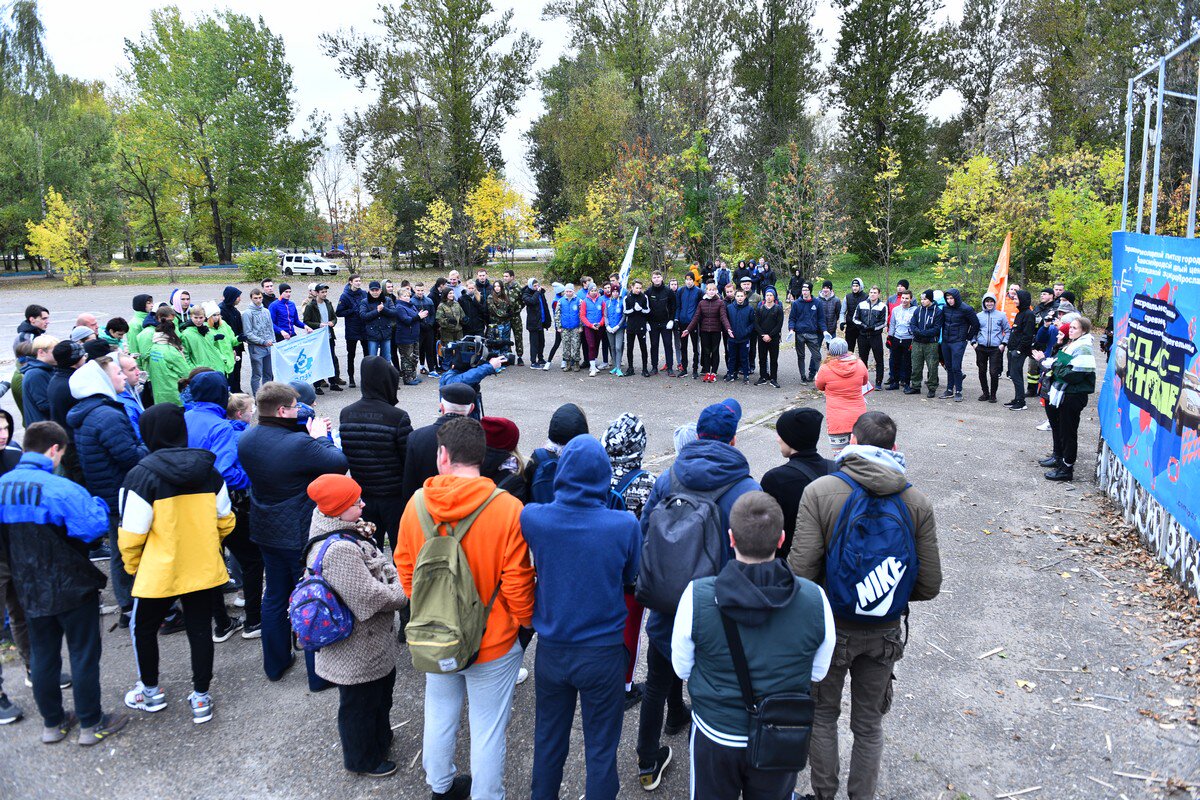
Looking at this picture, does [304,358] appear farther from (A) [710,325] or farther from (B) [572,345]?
(A) [710,325]

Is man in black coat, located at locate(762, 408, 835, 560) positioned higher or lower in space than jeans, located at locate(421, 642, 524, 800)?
higher

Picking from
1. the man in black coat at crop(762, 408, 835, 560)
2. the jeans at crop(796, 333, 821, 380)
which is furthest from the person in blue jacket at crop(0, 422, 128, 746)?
the jeans at crop(796, 333, 821, 380)

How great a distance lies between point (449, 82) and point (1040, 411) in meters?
34.9

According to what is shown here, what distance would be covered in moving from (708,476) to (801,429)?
31.1 inches

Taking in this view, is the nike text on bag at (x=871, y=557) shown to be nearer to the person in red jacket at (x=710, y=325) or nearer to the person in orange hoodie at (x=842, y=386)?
the person in orange hoodie at (x=842, y=386)

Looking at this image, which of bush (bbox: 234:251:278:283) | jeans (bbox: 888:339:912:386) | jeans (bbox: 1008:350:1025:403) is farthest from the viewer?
bush (bbox: 234:251:278:283)

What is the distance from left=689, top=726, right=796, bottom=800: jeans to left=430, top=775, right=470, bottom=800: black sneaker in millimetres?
1365

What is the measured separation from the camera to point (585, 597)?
3.14 meters

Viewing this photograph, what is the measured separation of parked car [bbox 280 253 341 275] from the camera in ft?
148

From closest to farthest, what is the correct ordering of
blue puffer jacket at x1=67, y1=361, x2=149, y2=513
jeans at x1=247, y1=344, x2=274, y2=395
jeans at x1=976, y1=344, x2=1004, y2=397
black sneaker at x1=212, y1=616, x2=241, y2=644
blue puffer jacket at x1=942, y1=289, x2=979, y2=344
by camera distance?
blue puffer jacket at x1=67, y1=361, x2=149, y2=513
black sneaker at x1=212, y1=616, x2=241, y2=644
blue puffer jacket at x1=942, y1=289, x2=979, y2=344
jeans at x1=976, y1=344, x2=1004, y2=397
jeans at x1=247, y1=344, x2=274, y2=395

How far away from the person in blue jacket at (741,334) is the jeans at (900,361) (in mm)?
2507

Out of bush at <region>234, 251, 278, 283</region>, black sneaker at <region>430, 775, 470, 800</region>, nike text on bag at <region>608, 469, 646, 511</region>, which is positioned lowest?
black sneaker at <region>430, 775, 470, 800</region>

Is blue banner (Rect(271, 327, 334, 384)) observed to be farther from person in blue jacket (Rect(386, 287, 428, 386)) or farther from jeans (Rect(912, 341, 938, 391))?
jeans (Rect(912, 341, 938, 391))

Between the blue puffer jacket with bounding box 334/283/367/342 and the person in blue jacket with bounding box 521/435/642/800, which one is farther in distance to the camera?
the blue puffer jacket with bounding box 334/283/367/342
